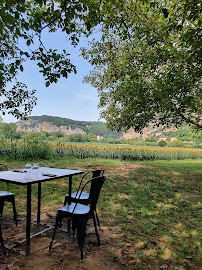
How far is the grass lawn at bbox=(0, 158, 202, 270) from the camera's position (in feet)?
8.57

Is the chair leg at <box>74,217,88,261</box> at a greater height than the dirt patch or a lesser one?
greater

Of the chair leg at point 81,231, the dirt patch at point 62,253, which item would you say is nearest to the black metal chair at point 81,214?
the chair leg at point 81,231

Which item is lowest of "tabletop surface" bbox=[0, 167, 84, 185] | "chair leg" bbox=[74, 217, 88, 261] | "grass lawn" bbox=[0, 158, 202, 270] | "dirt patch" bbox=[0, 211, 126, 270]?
"grass lawn" bbox=[0, 158, 202, 270]

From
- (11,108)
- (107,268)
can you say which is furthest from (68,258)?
(11,108)

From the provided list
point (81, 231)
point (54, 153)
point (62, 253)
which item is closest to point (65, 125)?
point (54, 153)

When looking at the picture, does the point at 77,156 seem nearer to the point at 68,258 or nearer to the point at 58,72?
the point at 58,72

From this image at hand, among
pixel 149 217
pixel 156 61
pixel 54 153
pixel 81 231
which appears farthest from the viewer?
pixel 54 153

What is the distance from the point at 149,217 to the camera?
402cm

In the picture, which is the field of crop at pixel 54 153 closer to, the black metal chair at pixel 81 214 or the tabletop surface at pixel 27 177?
the tabletop surface at pixel 27 177

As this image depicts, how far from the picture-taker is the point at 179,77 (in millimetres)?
5355

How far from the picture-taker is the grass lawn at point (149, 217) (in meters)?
2.61

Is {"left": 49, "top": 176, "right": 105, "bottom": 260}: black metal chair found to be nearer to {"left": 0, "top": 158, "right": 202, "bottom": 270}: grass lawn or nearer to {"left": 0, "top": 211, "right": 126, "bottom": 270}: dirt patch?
{"left": 0, "top": 211, "right": 126, "bottom": 270}: dirt patch

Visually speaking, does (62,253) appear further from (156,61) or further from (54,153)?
(54,153)

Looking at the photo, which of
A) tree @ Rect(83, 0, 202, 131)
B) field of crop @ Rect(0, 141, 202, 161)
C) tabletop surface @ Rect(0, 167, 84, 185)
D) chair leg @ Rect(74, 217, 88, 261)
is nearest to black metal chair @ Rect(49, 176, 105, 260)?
chair leg @ Rect(74, 217, 88, 261)
